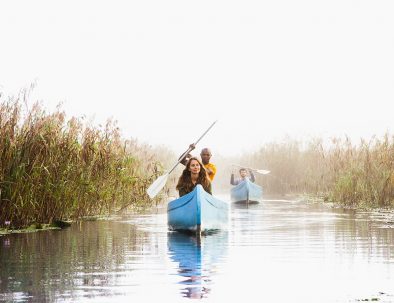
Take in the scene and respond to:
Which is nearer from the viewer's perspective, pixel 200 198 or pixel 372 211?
pixel 200 198

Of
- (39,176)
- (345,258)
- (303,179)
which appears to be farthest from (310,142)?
(345,258)

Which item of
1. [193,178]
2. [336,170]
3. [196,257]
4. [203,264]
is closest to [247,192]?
[336,170]

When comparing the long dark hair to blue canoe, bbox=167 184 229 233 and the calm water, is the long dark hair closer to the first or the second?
blue canoe, bbox=167 184 229 233

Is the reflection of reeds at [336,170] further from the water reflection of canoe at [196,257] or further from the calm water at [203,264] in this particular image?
the water reflection of canoe at [196,257]

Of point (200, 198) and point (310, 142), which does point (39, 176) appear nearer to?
point (200, 198)

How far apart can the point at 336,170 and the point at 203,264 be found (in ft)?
53.3

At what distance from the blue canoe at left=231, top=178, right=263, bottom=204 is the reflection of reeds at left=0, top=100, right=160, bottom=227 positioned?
10.3m

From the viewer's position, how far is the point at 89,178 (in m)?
18.4

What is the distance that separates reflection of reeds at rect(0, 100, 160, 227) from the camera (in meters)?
15.1

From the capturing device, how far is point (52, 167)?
16125 mm

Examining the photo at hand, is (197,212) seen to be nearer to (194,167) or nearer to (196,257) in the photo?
(194,167)

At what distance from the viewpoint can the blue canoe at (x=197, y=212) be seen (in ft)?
52.7

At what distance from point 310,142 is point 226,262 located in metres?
24.6

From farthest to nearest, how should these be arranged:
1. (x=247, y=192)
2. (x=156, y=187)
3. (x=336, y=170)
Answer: (x=247, y=192), (x=336, y=170), (x=156, y=187)
